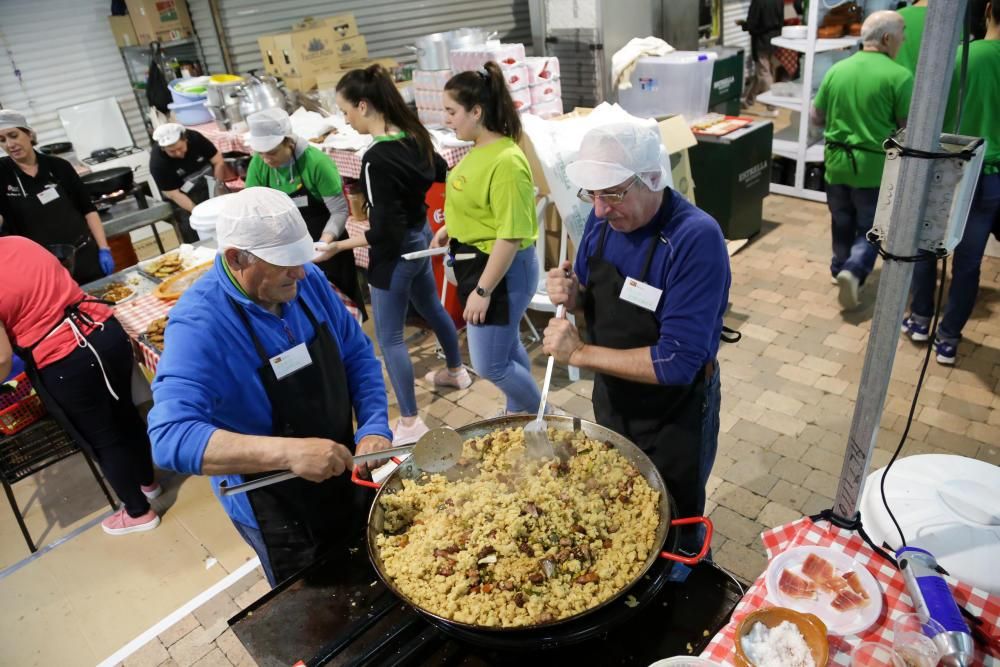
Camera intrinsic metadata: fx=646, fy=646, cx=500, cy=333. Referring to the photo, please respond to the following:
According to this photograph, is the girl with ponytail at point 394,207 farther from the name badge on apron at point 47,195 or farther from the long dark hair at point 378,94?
the name badge on apron at point 47,195

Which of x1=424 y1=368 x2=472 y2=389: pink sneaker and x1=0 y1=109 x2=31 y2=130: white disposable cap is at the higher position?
x1=0 y1=109 x2=31 y2=130: white disposable cap

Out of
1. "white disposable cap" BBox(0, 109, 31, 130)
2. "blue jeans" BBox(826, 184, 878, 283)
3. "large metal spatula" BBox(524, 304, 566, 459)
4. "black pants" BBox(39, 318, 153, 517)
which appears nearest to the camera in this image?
"large metal spatula" BBox(524, 304, 566, 459)

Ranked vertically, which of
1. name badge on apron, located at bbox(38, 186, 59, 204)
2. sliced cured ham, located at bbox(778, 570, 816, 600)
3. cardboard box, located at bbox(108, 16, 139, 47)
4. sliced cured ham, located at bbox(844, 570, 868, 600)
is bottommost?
sliced cured ham, located at bbox(778, 570, 816, 600)

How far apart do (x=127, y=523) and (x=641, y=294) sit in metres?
3.25

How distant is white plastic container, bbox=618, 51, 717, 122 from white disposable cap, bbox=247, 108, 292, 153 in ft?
11.1

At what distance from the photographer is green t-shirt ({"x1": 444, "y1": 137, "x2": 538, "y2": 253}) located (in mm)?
2982

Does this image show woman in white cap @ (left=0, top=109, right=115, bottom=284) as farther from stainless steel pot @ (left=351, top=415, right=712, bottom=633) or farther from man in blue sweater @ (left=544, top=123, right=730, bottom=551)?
man in blue sweater @ (left=544, top=123, right=730, bottom=551)

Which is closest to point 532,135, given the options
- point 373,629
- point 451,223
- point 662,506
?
point 451,223

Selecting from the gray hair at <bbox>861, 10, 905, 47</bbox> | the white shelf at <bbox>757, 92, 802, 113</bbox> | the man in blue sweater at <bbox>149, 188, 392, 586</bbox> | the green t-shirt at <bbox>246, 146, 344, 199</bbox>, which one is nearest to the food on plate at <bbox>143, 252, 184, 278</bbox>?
the green t-shirt at <bbox>246, 146, 344, 199</bbox>

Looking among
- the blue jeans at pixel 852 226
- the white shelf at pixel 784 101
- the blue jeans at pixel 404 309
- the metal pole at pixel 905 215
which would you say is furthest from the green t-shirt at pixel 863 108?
the metal pole at pixel 905 215

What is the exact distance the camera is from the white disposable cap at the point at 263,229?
1.81 m

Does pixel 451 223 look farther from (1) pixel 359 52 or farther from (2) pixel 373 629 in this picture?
(1) pixel 359 52

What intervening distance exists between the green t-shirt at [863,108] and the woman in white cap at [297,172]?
3.47 metres

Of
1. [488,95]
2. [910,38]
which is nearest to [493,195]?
[488,95]
